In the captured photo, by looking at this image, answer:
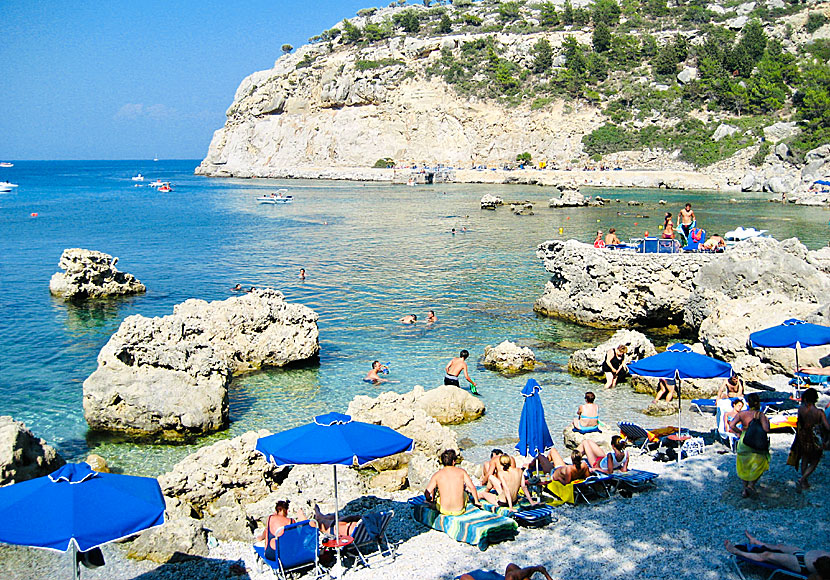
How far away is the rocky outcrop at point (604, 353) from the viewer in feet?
52.3

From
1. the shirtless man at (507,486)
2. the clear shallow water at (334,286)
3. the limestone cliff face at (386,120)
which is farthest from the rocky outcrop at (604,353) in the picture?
the limestone cliff face at (386,120)

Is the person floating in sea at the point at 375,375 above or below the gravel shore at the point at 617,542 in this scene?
below

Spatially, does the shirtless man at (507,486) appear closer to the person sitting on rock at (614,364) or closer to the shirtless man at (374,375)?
the person sitting on rock at (614,364)

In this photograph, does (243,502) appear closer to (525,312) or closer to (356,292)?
(525,312)

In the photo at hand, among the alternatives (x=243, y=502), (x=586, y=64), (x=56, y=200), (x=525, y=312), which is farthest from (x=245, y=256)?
(x=586, y=64)

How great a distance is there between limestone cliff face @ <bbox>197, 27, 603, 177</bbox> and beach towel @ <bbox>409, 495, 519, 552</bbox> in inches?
3567

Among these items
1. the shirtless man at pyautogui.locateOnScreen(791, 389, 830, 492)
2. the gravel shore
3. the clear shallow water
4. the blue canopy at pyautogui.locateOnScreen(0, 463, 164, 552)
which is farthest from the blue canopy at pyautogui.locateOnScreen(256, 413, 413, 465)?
the shirtless man at pyautogui.locateOnScreen(791, 389, 830, 492)

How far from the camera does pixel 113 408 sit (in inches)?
520

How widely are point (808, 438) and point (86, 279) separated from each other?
25.2 metres

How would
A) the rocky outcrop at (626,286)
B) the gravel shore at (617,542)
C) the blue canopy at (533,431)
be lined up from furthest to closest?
the rocky outcrop at (626,286), the blue canopy at (533,431), the gravel shore at (617,542)

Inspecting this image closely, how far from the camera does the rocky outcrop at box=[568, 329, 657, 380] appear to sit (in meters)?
15.9

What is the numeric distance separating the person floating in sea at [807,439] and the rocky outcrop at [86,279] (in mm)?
24612

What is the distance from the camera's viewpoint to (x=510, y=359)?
55.1 feet

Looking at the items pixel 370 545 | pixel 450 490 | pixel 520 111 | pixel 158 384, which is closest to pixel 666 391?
pixel 450 490
